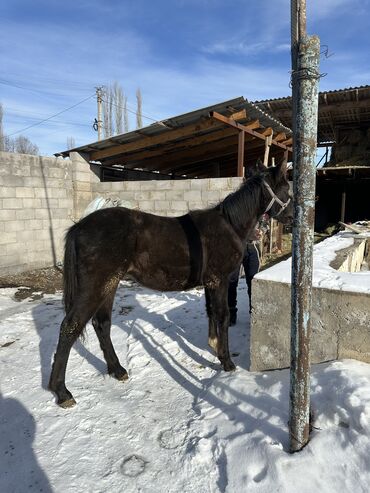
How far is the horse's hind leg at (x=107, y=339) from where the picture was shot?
10.8ft

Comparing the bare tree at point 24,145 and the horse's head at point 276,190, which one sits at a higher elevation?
the bare tree at point 24,145

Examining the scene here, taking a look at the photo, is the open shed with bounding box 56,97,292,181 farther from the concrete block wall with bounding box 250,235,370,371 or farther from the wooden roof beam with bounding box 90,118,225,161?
the concrete block wall with bounding box 250,235,370,371

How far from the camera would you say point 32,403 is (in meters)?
2.86

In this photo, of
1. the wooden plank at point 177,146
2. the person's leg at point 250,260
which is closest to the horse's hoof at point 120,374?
the person's leg at point 250,260

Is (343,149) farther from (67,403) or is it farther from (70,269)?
(67,403)

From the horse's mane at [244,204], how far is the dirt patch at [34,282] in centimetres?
420

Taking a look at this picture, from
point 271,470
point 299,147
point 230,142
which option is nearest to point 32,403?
point 271,470

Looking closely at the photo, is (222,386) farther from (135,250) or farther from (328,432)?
(135,250)

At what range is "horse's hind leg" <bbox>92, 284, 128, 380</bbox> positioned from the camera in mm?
3291

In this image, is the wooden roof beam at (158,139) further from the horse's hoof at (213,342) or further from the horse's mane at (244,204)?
the horse's hoof at (213,342)

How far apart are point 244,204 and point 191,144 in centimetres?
606

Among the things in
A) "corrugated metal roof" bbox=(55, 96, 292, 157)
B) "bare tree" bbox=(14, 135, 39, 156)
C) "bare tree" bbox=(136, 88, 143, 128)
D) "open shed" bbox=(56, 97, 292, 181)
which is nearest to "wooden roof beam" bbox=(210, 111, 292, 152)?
"open shed" bbox=(56, 97, 292, 181)

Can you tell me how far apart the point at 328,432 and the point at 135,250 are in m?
2.07

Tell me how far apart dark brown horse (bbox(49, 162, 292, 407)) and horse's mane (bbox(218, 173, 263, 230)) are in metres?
0.01
